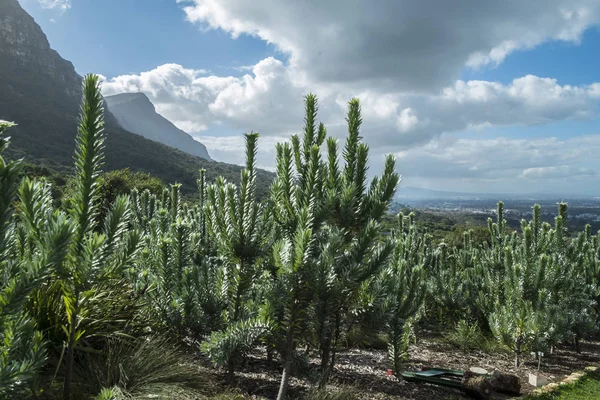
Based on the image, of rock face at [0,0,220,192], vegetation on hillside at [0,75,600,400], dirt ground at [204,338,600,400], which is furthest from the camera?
rock face at [0,0,220,192]

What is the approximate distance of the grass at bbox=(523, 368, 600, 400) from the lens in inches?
296

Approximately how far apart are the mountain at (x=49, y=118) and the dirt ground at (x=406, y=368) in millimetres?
22734

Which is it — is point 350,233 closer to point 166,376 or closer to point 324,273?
point 324,273

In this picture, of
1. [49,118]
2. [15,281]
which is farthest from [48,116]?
[15,281]

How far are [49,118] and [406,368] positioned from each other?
88043 millimetres

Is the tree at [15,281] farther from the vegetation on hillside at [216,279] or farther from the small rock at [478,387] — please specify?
the small rock at [478,387]

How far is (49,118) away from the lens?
254 feet

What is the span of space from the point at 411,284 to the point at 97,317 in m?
5.07

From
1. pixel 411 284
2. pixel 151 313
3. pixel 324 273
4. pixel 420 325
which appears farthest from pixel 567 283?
pixel 151 313

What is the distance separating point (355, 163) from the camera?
5527 mm

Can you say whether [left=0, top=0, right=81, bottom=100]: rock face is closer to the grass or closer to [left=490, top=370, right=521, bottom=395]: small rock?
[left=490, top=370, right=521, bottom=395]: small rock

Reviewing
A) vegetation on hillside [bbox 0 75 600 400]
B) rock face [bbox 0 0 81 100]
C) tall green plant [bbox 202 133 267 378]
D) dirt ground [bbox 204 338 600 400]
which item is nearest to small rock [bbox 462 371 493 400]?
dirt ground [bbox 204 338 600 400]

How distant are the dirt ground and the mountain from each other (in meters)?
22.7

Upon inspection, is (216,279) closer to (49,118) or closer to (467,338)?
(467,338)
